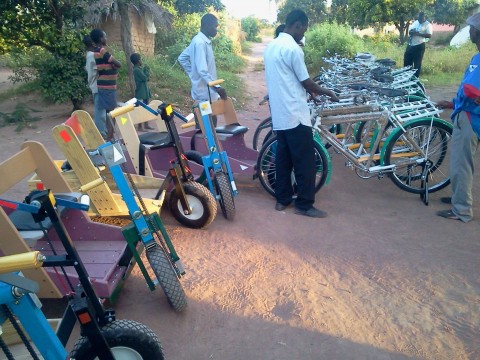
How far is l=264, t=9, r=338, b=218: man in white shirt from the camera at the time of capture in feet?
13.1

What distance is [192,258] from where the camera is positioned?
3578 mm

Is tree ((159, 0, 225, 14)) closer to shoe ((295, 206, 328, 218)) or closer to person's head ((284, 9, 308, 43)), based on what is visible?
person's head ((284, 9, 308, 43))

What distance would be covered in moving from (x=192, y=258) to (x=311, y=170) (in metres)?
1.58

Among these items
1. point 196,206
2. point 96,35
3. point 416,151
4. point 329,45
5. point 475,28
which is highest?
point 96,35

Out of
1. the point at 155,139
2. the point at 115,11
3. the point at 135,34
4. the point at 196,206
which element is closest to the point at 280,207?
the point at 196,206

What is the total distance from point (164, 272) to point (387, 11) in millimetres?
17874

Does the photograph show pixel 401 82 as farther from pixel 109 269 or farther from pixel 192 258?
pixel 109 269

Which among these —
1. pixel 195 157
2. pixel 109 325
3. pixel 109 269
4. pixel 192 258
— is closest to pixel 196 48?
pixel 195 157

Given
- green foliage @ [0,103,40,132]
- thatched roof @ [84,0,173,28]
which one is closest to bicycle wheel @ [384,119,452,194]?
green foliage @ [0,103,40,132]

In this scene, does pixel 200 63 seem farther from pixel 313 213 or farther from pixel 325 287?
pixel 325 287

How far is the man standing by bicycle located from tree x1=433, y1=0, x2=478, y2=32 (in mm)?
21637

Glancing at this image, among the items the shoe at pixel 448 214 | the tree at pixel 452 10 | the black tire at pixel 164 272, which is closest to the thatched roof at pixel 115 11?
the black tire at pixel 164 272

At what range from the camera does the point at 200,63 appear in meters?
5.32

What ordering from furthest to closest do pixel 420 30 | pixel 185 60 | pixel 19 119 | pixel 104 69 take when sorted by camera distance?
pixel 420 30 < pixel 19 119 < pixel 104 69 < pixel 185 60
